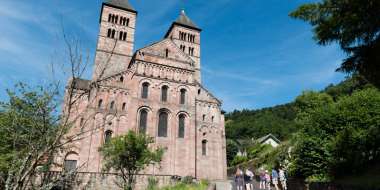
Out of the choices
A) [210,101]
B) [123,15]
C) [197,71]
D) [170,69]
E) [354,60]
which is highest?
[123,15]

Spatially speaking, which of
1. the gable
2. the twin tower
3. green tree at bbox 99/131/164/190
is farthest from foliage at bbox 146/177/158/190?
the twin tower

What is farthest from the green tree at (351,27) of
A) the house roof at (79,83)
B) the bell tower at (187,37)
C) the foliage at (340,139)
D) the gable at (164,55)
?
the bell tower at (187,37)

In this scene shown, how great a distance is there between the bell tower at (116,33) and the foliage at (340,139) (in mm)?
27658

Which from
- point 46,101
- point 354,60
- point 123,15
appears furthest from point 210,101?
point 46,101

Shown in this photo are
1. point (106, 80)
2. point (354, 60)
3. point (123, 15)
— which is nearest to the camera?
point (354, 60)

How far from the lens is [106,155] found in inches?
863

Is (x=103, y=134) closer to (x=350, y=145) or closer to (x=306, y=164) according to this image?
(x=306, y=164)

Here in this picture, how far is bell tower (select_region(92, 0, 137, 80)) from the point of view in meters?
40.1

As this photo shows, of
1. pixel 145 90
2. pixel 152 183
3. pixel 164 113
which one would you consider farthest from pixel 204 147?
pixel 152 183

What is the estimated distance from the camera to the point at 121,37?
1703 inches

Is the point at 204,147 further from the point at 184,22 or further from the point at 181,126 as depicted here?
the point at 184,22

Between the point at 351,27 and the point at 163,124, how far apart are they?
80.3 ft

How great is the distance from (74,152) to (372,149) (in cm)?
2565

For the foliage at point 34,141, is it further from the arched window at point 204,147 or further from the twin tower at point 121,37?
the twin tower at point 121,37
